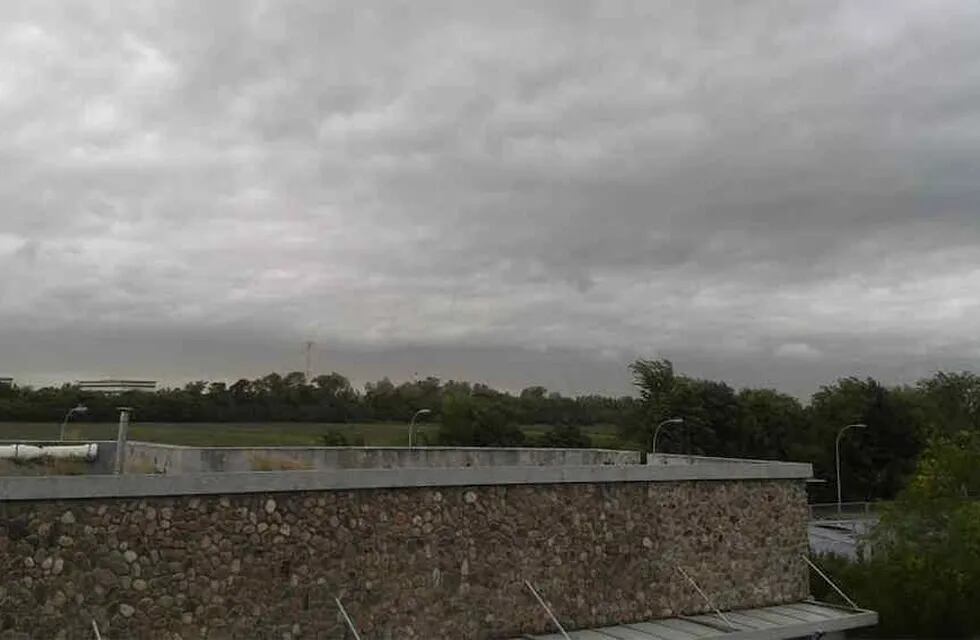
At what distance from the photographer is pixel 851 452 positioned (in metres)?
73.4

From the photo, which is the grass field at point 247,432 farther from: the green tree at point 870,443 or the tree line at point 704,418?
the green tree at point 870,443

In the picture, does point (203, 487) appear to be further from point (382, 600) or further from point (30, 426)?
point (30, 426)

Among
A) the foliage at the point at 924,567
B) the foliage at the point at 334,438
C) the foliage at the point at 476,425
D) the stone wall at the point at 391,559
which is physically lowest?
the foliage at the point at 924,567

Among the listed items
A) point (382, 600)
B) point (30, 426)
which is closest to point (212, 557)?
point (382, 600)

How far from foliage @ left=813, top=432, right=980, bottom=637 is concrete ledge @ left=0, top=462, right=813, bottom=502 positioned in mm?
12534

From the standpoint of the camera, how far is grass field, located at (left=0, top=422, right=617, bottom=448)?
33.5 metres

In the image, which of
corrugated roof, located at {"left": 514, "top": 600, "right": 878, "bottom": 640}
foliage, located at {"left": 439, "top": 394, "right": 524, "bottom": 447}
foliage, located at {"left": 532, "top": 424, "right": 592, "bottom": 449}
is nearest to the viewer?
corrugated roof, located at {"left": 514, "top": 600, "right": 878, "bottom": 640}

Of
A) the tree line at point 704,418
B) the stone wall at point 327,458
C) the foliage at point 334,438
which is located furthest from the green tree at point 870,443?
the stone wall at point 327,458

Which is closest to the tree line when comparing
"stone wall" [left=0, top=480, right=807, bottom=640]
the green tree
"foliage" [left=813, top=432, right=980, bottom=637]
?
the green tree

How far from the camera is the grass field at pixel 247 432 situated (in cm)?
3347

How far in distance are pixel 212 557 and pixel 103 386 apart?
7.60 m

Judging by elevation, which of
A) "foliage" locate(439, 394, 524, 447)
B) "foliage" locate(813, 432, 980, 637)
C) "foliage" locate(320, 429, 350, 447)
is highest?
"foliage" locate(439, 394, 524, 447)

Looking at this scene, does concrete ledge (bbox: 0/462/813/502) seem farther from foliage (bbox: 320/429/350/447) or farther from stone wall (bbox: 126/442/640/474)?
foliage (bbox: 320/429/350/447)

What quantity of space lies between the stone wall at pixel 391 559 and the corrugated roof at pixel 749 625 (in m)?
0.27
